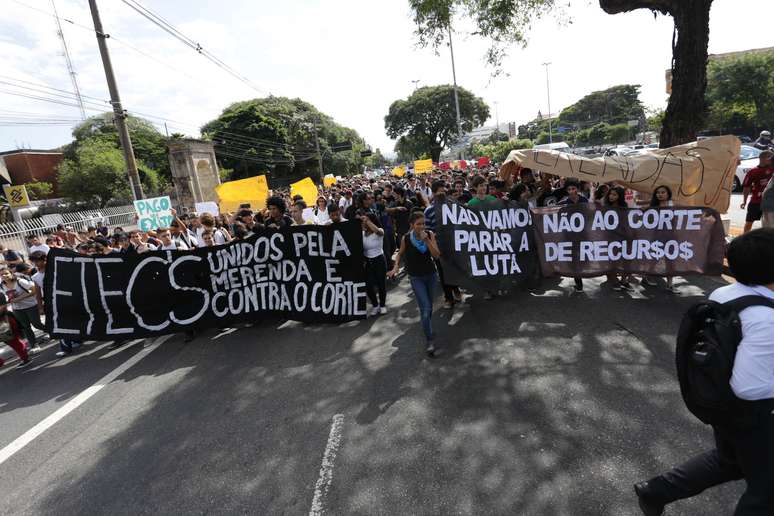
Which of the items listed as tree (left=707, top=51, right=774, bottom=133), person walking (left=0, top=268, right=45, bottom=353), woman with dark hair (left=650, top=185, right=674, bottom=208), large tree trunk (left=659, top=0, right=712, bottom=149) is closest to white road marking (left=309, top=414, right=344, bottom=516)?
woman with dark hair (left=650, top=185, right=674, bottom=208)

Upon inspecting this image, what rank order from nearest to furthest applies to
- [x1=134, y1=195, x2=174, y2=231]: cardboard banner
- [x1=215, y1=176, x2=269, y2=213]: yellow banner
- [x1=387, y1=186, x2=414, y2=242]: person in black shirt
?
[x1=387, y1=186, x2=414, y2=242]: person in black shirt → [x1=134, y1=195, x2=174, y2=231]: cardboard banner → [x1=215, y1=176, x2=269, y2=213]: yellow banner

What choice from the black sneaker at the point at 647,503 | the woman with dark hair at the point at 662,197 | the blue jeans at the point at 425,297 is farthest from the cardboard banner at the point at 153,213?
the black sneaker at the point at 647,503

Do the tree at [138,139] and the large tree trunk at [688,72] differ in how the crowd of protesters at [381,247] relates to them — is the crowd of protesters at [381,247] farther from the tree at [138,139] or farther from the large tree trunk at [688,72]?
the tree at [138,139]

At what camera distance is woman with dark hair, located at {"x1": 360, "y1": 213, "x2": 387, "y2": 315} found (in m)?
6.21

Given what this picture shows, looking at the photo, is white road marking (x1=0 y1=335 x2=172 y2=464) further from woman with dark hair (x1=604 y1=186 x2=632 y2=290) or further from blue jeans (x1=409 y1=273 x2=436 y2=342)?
woman with dark hair (x1=604 y1=186 x2=632 y2=290)

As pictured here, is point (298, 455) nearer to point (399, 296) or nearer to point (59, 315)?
point (399, 296)

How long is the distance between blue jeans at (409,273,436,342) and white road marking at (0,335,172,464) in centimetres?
421

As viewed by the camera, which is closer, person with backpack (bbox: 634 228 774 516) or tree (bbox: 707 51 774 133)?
person with backpack (bbox: 634 228 774 516)

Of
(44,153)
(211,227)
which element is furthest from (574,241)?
(44,153)

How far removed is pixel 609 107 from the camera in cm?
8594

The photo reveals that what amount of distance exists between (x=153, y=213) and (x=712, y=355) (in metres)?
12.4

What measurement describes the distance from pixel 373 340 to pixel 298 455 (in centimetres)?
225

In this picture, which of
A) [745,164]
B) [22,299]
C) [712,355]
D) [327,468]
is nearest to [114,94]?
[22,299]

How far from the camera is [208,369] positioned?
520 centimetres
